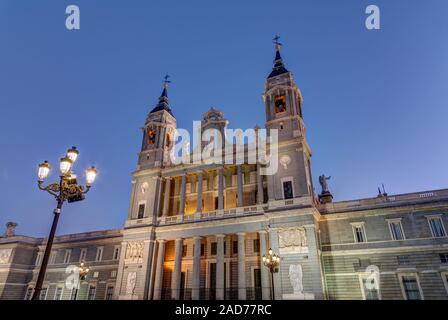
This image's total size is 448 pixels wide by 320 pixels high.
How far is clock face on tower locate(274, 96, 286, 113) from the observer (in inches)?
1399

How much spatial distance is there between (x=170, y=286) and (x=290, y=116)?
2509 centimetres

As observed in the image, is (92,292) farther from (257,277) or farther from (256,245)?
(256,245)

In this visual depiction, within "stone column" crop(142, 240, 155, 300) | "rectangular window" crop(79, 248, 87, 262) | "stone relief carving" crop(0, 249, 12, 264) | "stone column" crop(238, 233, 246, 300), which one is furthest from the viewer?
"stone relief carving" crop(0, 249, 12, 264)

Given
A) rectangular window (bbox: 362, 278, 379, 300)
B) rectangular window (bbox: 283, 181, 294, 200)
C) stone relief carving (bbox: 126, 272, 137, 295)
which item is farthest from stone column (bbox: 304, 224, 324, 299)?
stone relief carving (bbox: 126, 272, 137, 295)

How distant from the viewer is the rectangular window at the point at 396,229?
27.3m

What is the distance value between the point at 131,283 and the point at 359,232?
25943 millimetres

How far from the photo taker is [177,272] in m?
31.6

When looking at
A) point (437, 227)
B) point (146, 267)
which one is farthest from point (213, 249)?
point (437, 227)

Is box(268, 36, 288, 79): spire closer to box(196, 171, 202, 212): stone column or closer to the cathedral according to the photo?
the cathedral

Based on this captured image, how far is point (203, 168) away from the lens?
119 ft

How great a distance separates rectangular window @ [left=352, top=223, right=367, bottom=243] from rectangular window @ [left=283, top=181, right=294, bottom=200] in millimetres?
7153

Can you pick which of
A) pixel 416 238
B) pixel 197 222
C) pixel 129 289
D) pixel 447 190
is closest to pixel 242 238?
pixel 197 222

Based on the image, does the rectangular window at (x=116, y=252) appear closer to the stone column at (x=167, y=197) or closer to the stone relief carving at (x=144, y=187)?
the stone relief carving at (x=144, y=187)

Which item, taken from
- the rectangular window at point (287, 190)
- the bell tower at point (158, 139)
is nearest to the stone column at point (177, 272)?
the bell tower at point (158, 139)
